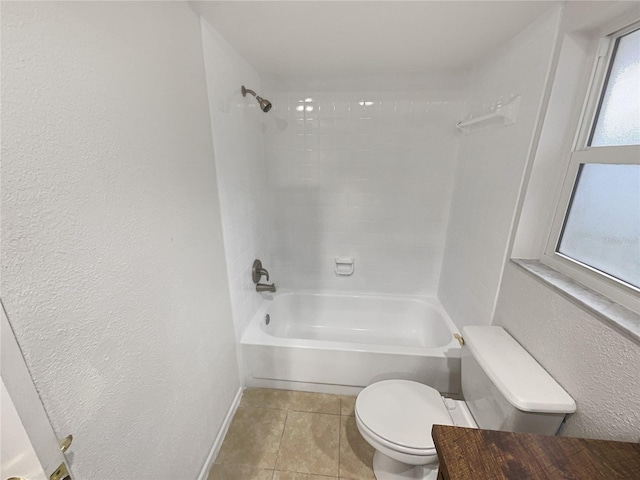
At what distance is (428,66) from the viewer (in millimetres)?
1773

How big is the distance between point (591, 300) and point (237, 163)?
5.51ft

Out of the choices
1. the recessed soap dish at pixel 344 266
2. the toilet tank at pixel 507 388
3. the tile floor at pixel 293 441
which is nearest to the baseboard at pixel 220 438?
the tile floor at pixel 293 441

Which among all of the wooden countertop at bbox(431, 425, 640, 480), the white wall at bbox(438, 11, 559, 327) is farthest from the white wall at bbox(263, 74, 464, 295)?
the wooden countertop at bbox(431, 425, 640, 480)

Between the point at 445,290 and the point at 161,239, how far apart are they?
198cm

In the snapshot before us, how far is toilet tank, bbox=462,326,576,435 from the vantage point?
2.88 ft

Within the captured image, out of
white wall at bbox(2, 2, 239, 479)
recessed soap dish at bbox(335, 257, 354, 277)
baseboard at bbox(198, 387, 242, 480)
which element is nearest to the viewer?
white wall at bbox(2, 2, 239, 479)

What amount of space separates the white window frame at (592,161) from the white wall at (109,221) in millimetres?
1509

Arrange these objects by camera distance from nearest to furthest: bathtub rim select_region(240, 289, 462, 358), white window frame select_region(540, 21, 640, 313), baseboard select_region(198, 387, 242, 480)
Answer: white window frame select_region(540, 21, 640, 313)
baseboard select_region(198, 387, 242, 480)
bathtub rim select_region(240, 289, 462, 358)

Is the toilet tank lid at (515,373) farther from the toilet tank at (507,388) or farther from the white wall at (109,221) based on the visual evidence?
the white wall at (109,221)

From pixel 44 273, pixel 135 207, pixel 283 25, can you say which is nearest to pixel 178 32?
pixel 283 25

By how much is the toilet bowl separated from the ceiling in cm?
171

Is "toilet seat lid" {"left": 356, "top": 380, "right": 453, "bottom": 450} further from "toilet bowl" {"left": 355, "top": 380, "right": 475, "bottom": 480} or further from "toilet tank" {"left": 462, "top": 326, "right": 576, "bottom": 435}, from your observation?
"toilet tank" {"left": 462, "top": 326, "right": 576, "bottom": 435}

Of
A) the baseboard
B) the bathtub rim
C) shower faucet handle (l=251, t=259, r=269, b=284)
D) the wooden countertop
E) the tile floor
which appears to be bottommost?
the tile floor

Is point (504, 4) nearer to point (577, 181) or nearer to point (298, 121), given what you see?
point (577, 181)
